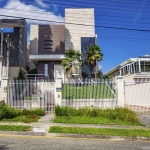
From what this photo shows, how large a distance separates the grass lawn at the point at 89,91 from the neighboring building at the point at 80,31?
1256cm

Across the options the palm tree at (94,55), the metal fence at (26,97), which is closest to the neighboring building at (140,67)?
the palm tree at (94,55)

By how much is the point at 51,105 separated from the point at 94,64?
13082 millimetres

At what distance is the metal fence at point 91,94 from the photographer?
39.4 ft

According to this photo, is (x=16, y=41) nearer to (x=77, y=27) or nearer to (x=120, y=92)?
(x=77, y=27)

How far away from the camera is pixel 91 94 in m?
12.9

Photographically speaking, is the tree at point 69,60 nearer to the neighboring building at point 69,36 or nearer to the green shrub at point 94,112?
the neighboring building at point 69,36

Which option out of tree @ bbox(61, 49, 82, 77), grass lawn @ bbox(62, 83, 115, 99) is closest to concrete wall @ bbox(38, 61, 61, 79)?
tree @ bbox(61, 49, 82, 77)

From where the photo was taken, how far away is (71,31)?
27.6 metres

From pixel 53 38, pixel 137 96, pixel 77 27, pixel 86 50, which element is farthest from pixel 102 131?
pixel 77 27

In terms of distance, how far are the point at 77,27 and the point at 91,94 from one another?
664 inches

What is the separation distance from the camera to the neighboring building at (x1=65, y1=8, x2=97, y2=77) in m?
26.7

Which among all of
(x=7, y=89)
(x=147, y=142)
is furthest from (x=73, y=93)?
(x=147, y=142)

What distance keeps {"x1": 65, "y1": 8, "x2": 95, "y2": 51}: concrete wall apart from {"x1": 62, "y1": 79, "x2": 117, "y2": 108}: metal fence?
1457cm

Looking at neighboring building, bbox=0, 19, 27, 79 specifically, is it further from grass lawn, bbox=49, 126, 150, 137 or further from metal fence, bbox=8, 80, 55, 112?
grass lawn, bbox=49, 126, 150, 137
